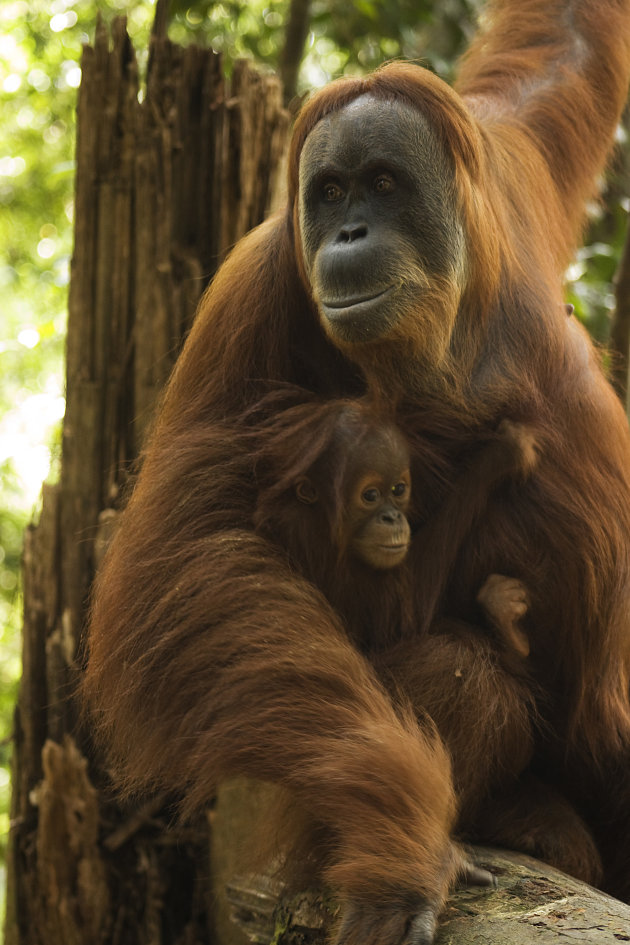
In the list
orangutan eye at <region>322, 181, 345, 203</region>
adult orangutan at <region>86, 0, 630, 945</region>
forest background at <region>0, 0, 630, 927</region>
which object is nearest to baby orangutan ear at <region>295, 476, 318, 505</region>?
adult orangutan at <region>86, 0, 630, 945</region>

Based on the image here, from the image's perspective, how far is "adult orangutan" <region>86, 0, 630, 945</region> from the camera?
76.8 inches

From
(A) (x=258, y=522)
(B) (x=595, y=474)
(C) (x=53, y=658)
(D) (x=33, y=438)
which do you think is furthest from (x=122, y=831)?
(D) (x=33, y=438)

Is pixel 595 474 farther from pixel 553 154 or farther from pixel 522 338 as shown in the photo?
pixel 553 154

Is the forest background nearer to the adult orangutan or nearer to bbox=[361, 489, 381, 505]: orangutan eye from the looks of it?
the adult orangutan

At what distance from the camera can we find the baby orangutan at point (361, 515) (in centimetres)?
217

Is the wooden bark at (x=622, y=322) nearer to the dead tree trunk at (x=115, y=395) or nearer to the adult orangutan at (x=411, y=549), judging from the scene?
the adult orangutan at (x=411, y=549)

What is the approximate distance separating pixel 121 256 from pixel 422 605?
158 cm

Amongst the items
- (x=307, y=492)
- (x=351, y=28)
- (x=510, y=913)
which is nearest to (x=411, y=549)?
(x=307, y=492)

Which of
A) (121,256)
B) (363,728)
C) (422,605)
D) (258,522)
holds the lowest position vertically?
(363,728)

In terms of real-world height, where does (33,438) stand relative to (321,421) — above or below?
above

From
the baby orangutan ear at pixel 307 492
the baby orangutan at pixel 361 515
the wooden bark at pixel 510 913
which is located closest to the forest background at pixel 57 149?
the baby orangutan at pixel 361 515

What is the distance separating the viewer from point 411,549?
2.24 m

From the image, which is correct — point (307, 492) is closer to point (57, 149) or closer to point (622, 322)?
point (622, 322)

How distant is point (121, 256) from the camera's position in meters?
3.19
